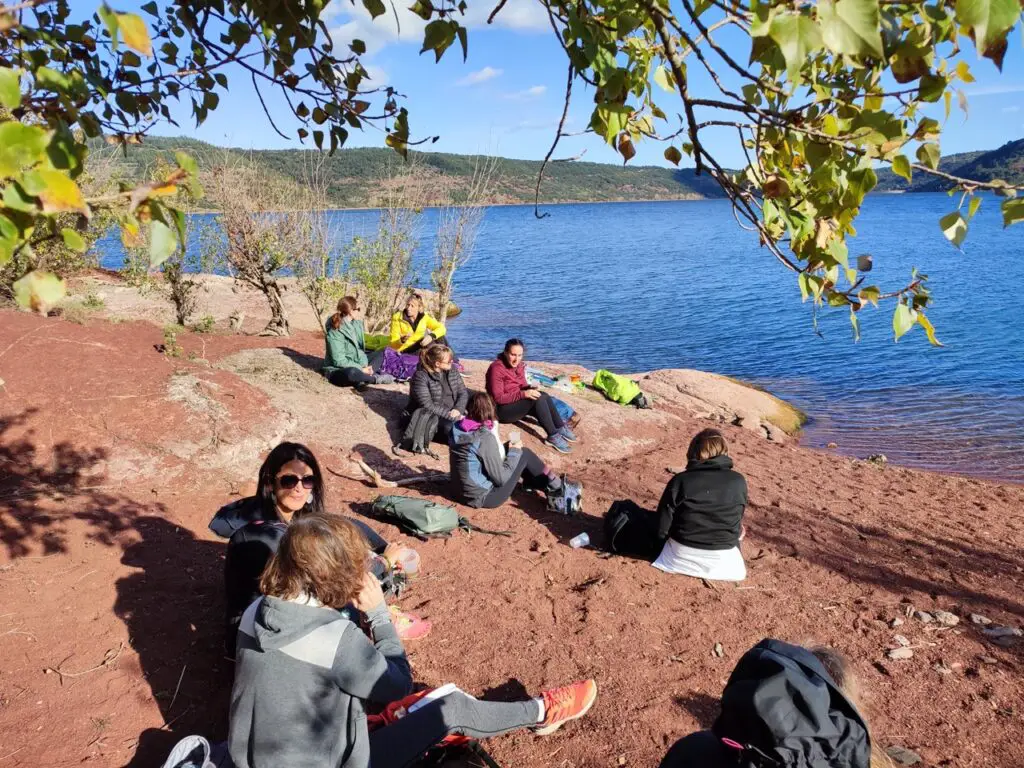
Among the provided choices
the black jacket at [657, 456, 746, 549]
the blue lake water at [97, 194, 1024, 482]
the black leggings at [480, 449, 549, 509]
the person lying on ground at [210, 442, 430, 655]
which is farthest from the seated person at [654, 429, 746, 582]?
the blue lake water at [97, 194, 1024, 482]

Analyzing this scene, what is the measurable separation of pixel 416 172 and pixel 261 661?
14539 millimetres

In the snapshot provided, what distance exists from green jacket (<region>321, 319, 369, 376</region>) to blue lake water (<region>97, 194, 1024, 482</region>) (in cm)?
780

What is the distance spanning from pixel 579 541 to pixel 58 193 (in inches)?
213

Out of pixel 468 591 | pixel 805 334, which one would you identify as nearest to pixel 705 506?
pixel 468 591

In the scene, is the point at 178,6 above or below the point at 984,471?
above

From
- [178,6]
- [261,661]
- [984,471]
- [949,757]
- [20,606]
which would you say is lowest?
[984,471]

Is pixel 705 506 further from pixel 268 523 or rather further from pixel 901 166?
pixel 901 166

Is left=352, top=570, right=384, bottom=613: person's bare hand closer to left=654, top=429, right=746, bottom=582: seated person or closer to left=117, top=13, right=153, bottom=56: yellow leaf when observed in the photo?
left=117, top=13, right=153, bottom=56: yellow leaf

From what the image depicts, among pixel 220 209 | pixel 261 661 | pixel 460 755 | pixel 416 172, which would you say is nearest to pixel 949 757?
pixel 460 755

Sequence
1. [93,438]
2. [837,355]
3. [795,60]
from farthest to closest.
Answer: [837,355], [93,438], [795,60]

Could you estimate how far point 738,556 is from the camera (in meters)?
5.71

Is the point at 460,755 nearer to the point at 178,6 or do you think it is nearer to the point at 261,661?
the point at 261,661

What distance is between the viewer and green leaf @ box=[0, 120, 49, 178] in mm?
1178

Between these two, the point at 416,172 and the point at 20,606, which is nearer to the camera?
the point at 20,606
